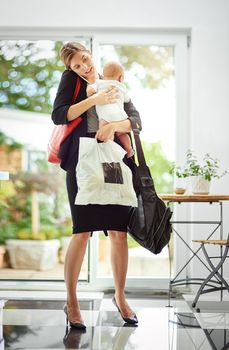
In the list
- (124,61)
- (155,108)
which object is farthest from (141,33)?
(155,108)

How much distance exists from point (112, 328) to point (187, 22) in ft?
7.74

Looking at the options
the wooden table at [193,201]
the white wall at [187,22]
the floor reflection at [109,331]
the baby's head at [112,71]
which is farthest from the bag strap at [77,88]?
the white wall at [187,22]

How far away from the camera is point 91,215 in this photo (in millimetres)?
2625

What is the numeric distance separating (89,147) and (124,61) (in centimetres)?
179

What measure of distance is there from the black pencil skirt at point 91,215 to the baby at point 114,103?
0.97 ft

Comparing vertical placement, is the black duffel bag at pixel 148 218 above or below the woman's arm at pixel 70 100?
below

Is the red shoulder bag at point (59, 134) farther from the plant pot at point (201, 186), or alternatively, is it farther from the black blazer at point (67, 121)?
the plant pot at point (201, 186)

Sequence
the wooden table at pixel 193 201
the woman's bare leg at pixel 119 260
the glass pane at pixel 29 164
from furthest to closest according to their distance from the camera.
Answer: the glass pane at pixel 29 164 < the wooden table at pixel 193 201 < the woman's bare leg at pixel 119 260

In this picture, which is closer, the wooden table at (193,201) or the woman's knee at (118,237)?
the woman's knee at (118,237)

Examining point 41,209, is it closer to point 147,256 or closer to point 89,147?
point 147,256

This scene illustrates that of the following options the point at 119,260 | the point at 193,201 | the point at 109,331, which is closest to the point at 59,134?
the point at 119,260

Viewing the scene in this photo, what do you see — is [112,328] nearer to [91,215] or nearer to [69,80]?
[91,215]

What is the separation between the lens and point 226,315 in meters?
3.06

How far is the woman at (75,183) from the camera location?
8.54 feet
